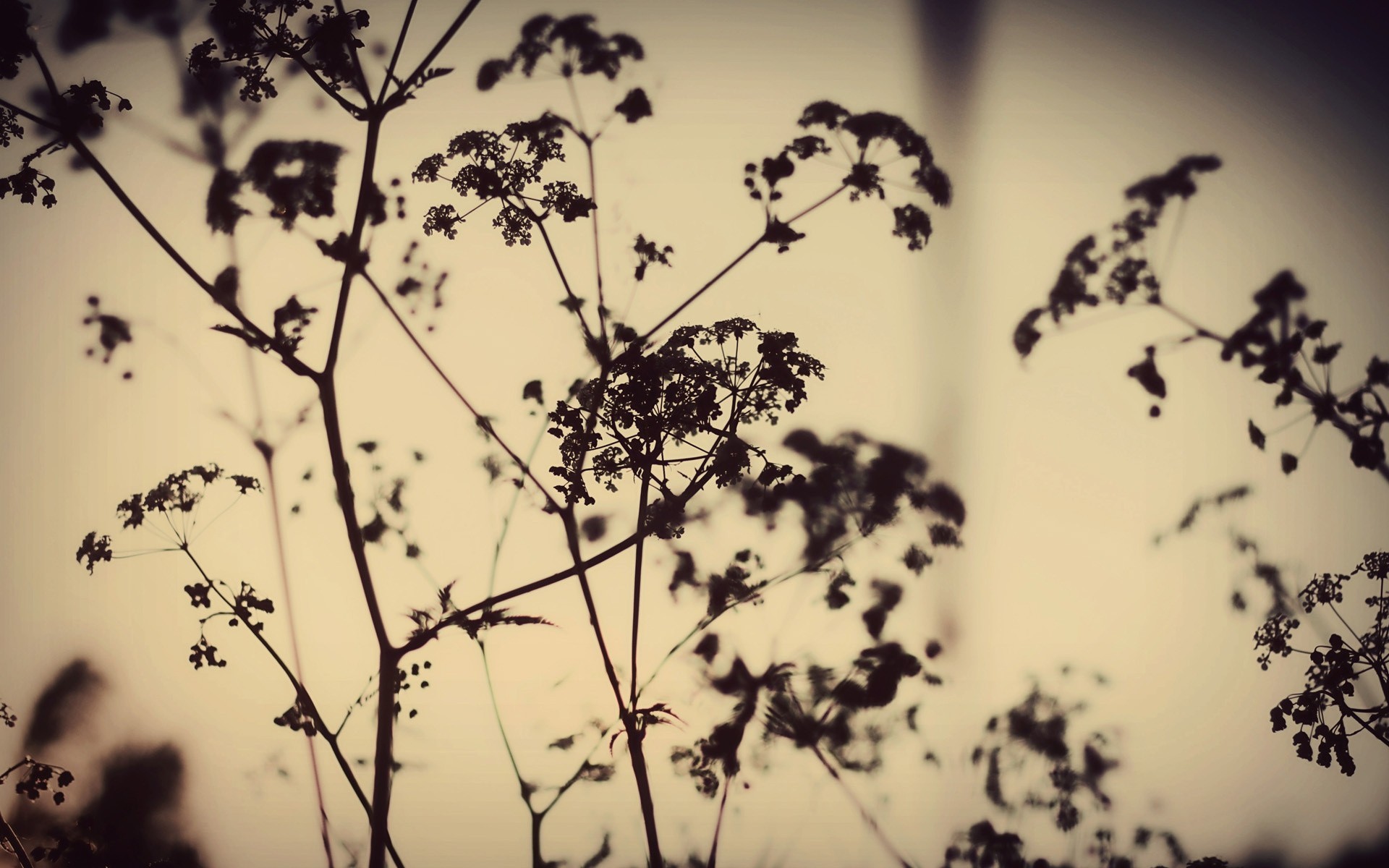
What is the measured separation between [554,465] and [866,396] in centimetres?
86

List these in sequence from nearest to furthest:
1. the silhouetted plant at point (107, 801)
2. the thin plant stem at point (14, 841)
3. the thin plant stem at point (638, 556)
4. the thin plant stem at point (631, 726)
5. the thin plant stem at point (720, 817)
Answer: the thin plant stem at point (638, 556) → the thin plant stem at point (631, 726) → the thin plant stem at point (14, 841) → the thin plant stem at point (720, 817) → the silhouetted plant at point (107, 801)

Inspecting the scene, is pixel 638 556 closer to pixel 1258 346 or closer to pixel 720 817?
pixel 720 817

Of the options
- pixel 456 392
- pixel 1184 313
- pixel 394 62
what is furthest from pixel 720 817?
pixel 394 62

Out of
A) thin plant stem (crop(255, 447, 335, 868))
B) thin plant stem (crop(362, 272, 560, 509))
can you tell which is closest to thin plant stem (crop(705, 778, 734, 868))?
→ thin plant stem (crop(362, 272, 560, 509))

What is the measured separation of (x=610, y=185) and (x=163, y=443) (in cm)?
144

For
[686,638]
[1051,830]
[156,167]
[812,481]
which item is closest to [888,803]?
[1051,830]

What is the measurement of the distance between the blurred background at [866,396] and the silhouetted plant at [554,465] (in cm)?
5

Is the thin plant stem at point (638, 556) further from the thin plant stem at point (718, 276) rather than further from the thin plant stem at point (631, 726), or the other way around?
the thin plant stem at point (718, 276)

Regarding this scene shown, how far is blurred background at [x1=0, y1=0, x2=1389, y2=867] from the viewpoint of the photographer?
1.99 m

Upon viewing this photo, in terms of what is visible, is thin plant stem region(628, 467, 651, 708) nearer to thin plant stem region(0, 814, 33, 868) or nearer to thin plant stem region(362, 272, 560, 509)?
thin plant stem region(362, 272, 560, 509)

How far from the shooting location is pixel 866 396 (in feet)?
6.72

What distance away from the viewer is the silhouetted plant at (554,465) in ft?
5.81

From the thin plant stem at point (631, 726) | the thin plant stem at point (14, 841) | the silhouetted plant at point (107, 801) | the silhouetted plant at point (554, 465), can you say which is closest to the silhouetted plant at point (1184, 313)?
the silhouetted plant at point (554, 465)

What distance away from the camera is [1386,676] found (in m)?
1.76
